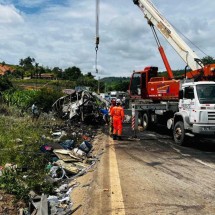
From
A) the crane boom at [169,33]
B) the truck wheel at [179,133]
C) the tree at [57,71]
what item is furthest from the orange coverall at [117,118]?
the tree at [57,71]

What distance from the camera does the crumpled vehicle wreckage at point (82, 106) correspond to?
80.4 ft

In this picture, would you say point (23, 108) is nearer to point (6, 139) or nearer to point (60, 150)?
point (6, 139)

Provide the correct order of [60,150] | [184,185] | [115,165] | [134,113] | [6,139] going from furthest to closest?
[134,113] → [6,139] → [60,150] → [115,165] → [184,185]

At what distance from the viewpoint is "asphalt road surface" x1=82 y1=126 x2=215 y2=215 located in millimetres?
5953

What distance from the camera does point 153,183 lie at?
25.0 ft

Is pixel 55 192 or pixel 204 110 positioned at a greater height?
pixel 204 110

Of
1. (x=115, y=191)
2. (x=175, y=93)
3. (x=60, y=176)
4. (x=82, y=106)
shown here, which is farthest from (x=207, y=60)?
(x=115, y=191)

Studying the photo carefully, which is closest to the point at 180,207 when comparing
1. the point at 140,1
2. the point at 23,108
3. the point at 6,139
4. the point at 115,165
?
the point at 115,165

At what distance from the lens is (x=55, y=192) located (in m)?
7.72

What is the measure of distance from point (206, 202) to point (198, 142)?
10.1 meters

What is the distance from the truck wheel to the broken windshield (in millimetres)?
1420

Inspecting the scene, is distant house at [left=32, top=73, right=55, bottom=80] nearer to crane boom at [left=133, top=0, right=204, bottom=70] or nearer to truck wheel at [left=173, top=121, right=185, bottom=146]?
crane boom at [left=133, top=0, right=204, bottom=70]

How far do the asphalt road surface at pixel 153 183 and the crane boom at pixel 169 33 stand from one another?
6.08 m

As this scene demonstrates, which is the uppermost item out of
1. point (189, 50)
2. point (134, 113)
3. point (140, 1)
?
point (140, 1)
